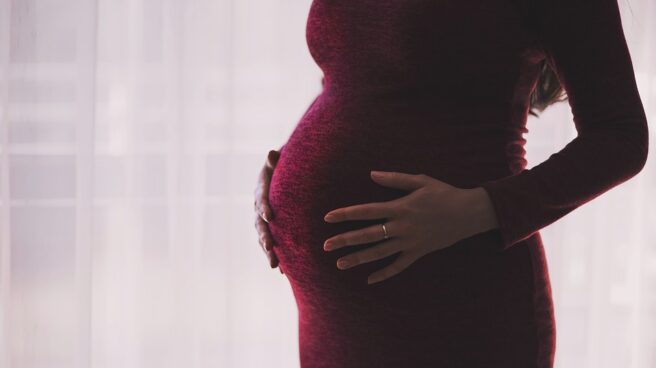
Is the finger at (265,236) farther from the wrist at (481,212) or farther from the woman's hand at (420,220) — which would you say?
the wrist at (481,212)

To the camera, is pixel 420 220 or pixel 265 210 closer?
pixel 420 220

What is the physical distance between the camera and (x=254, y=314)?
166 cm

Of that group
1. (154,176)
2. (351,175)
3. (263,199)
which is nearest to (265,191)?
(263,199)

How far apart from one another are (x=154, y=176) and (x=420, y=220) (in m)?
1.17

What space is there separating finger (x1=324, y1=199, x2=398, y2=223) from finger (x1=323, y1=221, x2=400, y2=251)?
0.01 meters

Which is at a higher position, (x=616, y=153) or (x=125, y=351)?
(x=616, y=153)

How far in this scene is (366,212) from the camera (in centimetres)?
63

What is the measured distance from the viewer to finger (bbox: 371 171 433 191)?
0.63 m

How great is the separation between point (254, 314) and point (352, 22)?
1.11 metres

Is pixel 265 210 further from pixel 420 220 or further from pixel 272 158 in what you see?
pixel 420 220

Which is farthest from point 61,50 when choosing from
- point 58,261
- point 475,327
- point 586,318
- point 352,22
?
point 586,318

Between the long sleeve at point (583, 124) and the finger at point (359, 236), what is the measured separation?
0.11 metres

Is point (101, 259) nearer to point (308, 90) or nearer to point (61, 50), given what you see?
point (61, 50)

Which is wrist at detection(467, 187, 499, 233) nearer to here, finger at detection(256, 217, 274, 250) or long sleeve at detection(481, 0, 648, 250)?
long sleeve at detection(481, 0, 648, 250)
